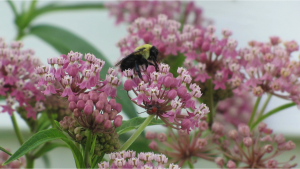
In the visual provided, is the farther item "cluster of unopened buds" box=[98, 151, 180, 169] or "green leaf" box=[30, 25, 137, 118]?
"green leaf" box=[30, 25, 137, 118]

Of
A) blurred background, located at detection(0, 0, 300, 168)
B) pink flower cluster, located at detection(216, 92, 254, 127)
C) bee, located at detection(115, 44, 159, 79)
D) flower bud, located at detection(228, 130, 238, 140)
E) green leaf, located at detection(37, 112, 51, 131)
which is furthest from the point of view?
blurred background, located at detection(0, 0, 300, 168)

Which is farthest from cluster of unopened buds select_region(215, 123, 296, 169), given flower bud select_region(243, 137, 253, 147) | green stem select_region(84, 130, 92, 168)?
green stem select_region(84, 130, 92, 168)

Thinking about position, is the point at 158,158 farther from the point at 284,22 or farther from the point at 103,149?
the point at 284,22

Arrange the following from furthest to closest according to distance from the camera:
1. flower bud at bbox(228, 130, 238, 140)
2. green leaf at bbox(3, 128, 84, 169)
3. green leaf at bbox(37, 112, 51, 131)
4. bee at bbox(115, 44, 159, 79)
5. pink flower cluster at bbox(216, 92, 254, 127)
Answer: pink flower cluster at bbox(216, 92, 254, 127), green leaf at bbox(37, 112, 51, 131), flower bud at bbox(228, 130, 238, 140), bee at bbox(115, 44, 159, 79), green leaf at bbox(3, 128, 84, 169)

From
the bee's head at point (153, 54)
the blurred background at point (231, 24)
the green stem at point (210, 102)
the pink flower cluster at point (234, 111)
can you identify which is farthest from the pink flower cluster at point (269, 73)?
the blurred background at point (231, 24)

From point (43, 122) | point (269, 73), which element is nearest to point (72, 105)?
point (43, 122)

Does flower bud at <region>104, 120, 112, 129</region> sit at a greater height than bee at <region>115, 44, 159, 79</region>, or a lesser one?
lesser

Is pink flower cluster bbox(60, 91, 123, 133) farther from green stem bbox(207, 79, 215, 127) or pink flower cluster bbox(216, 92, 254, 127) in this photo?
pink flower cluster bbox(216, 92, 254, 127)

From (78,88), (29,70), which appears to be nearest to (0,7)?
(29,70)
